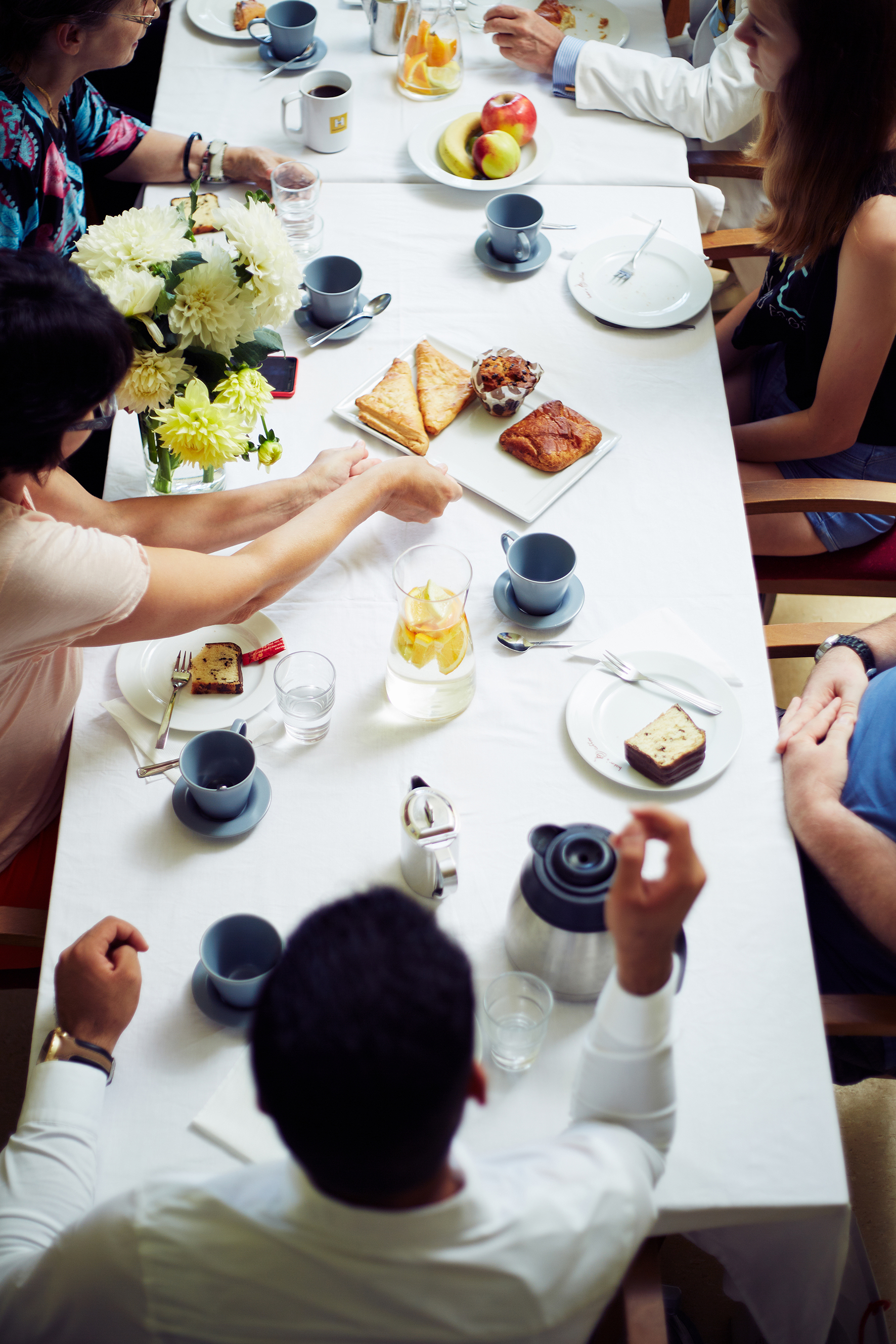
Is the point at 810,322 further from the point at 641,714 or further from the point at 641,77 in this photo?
the point at 641,714

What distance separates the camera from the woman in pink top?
1084 millimetres

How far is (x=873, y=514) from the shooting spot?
1924 mm

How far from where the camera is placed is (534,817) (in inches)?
50.8

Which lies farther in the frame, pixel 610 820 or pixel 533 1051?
pixel 610 820

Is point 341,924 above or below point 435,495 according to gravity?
above

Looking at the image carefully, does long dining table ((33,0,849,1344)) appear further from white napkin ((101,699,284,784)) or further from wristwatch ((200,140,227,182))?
wristwatch ((200,140,227,182))

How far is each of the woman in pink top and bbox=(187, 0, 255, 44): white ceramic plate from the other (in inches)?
58.3

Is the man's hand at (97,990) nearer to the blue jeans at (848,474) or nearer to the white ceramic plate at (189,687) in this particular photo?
the white ceramic plate at (189,687)

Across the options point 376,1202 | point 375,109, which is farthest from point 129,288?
point 375,109

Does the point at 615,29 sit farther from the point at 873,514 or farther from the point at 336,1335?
the point at 336,1335

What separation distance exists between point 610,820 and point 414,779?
11.1 inches

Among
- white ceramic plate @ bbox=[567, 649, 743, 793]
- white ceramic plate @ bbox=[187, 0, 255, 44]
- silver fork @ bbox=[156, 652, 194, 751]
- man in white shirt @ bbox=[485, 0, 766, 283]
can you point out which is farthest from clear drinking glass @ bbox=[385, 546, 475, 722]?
white ceramic plate @ bbox=[187, 0, 255, 44]

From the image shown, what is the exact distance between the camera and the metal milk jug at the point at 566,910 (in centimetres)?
104

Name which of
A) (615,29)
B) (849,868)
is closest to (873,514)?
(849,868)
